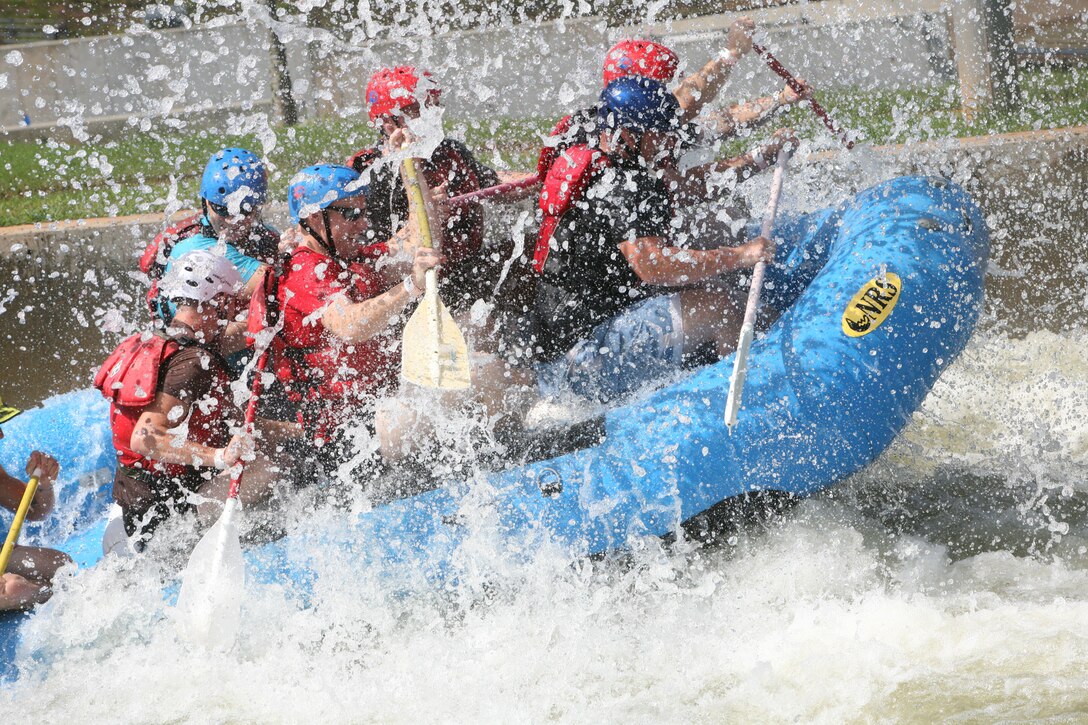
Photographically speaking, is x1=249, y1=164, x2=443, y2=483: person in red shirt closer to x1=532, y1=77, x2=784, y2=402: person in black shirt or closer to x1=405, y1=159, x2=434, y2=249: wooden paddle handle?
x1=405, y1=159, x2=434, y2=249: wooden paddle handle

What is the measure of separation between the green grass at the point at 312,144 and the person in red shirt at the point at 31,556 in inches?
105

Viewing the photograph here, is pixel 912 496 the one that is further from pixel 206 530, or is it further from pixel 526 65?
pixel 526 65

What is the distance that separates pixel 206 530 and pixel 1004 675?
9.27 feet

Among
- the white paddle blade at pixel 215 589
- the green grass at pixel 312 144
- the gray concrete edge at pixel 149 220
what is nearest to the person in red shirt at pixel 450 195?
the white paddle blade at pixel 215 589

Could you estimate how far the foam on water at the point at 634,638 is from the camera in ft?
13.0

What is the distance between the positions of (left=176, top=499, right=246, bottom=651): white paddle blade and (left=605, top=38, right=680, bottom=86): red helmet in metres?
2.18

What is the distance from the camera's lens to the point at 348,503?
173 inches

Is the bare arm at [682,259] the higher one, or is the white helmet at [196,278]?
the white helmet at [196,278]

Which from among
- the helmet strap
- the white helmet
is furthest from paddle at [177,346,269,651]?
the helmet strap

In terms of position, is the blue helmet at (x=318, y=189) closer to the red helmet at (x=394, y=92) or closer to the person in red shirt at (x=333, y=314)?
the person in red shirt at (x=333, y=314)

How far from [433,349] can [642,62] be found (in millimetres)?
1485

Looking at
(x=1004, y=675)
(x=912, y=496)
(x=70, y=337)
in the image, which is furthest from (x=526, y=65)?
(x=1004, y=675)

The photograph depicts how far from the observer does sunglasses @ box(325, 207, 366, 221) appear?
170 inches

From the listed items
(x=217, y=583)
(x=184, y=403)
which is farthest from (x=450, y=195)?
(x=217, y=583)
